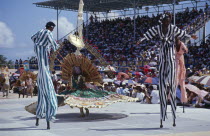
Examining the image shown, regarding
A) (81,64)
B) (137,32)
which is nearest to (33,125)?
(81,64)

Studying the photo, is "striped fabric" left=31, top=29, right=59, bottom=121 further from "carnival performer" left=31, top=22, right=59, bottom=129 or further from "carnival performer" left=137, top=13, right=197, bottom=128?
"carnival performer" left=137, top=13, right=197, bottom=128

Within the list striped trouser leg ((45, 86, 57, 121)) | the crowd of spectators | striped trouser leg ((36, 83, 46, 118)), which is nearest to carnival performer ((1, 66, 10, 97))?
the crowd of spectators

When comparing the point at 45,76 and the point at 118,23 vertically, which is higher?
the point at 118,23

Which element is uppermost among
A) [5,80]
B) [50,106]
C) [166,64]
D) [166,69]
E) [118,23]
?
[118,23]

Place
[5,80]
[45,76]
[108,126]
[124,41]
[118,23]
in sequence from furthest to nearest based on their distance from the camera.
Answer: [118,23] → [124,41] → [5,80] → [108,126] → [45,76]

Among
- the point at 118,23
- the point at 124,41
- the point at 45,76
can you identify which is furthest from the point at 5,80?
the point at 118,23

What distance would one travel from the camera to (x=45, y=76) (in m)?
8.45

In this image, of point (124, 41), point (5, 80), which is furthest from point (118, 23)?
point (5, 80)

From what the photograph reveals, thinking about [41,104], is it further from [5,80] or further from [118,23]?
[118,23]

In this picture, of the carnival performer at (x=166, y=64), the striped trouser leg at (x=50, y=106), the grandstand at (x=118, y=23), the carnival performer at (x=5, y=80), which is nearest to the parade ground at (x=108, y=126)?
the striped trouser leg at (x=50, y=106)

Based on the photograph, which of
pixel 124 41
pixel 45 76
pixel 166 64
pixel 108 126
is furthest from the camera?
pixel 124 41

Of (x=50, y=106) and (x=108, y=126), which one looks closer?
(x=50, y=106)

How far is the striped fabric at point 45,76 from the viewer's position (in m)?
8.44

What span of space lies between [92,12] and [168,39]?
41339mm
